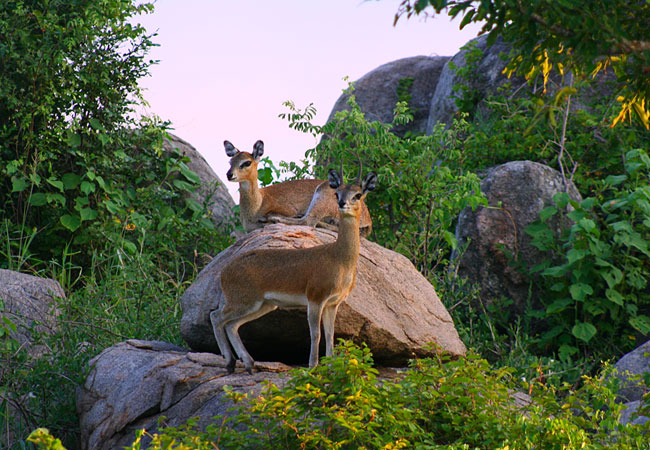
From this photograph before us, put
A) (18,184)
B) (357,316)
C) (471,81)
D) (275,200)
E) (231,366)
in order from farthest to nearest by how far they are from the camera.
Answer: (471,81), (18,184), (275,200), (357,316), (231,366)

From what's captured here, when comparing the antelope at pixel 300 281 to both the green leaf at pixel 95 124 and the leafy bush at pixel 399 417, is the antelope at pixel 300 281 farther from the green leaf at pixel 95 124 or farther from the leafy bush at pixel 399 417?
the green leaf at pixel 95 124

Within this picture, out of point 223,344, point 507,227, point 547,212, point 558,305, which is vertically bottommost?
point 558,305

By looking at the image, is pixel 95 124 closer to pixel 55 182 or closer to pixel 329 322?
pixel 55 182

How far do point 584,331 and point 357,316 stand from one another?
432 cm

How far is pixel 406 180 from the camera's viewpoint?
1150 cm

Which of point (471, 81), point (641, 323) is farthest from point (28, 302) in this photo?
point (471, 81)

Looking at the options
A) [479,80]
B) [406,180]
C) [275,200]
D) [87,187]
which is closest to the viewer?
[275,200]

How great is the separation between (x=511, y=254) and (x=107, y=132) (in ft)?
23.2

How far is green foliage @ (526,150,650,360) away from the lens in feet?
36.0

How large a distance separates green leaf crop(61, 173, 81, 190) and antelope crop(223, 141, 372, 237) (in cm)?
377

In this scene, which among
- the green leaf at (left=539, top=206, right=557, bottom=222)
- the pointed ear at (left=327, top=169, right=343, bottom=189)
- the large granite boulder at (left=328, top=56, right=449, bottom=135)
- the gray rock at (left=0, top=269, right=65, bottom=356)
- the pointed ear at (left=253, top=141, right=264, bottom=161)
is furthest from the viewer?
the large granite boulder at (left=328, top=56, right=449, bottom=135)

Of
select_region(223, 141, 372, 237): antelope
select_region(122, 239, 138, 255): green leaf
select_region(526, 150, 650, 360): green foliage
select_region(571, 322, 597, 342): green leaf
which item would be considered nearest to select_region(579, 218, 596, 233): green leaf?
select_region(526, 150, 650, 360): green foliage

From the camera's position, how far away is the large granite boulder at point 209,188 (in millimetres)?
15773

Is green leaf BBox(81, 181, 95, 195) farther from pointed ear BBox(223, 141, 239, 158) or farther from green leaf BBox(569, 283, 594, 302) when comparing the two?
green leaf BBox(569, 283, 594, 302)
